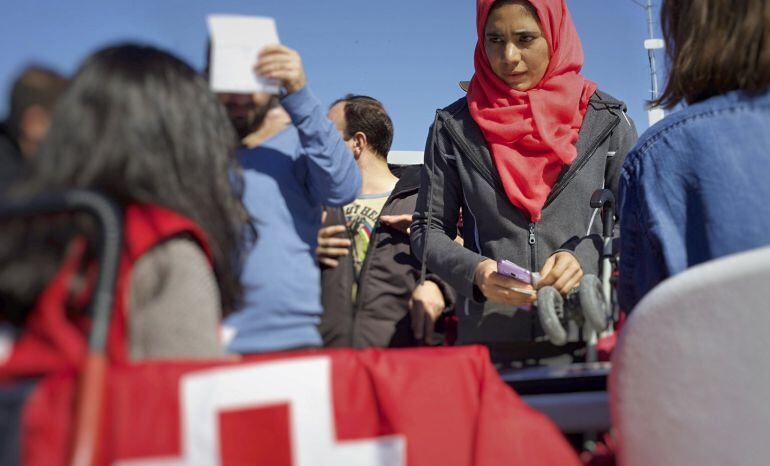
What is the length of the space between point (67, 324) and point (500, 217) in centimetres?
152

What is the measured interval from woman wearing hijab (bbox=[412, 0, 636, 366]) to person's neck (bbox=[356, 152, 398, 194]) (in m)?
1.19

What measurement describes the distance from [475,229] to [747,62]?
112 cm

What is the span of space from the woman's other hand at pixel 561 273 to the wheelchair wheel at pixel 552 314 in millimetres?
237

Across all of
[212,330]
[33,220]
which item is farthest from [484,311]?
[33,220]

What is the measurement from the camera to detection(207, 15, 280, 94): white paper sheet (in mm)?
1491

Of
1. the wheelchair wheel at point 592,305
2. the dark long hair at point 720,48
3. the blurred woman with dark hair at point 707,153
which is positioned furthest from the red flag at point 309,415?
the dark long hair at point 720,48

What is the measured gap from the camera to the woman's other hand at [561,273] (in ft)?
6.64

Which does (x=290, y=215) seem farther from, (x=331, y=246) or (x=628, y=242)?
(x=331, y=246)

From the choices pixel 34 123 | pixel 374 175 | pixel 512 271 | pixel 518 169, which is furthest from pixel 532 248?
pixel 374 175

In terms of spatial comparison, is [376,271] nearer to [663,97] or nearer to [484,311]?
[484,311]

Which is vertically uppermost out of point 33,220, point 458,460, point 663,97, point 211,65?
point 211,65

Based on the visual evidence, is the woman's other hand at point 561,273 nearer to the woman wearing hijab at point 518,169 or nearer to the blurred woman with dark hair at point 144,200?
the woman wearing hijab at point 518,169

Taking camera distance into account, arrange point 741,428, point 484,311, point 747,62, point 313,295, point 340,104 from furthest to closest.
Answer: point 340,104 < point 484,311 < point 313,295 < point 747,62 < point 741,428

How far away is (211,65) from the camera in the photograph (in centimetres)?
149
